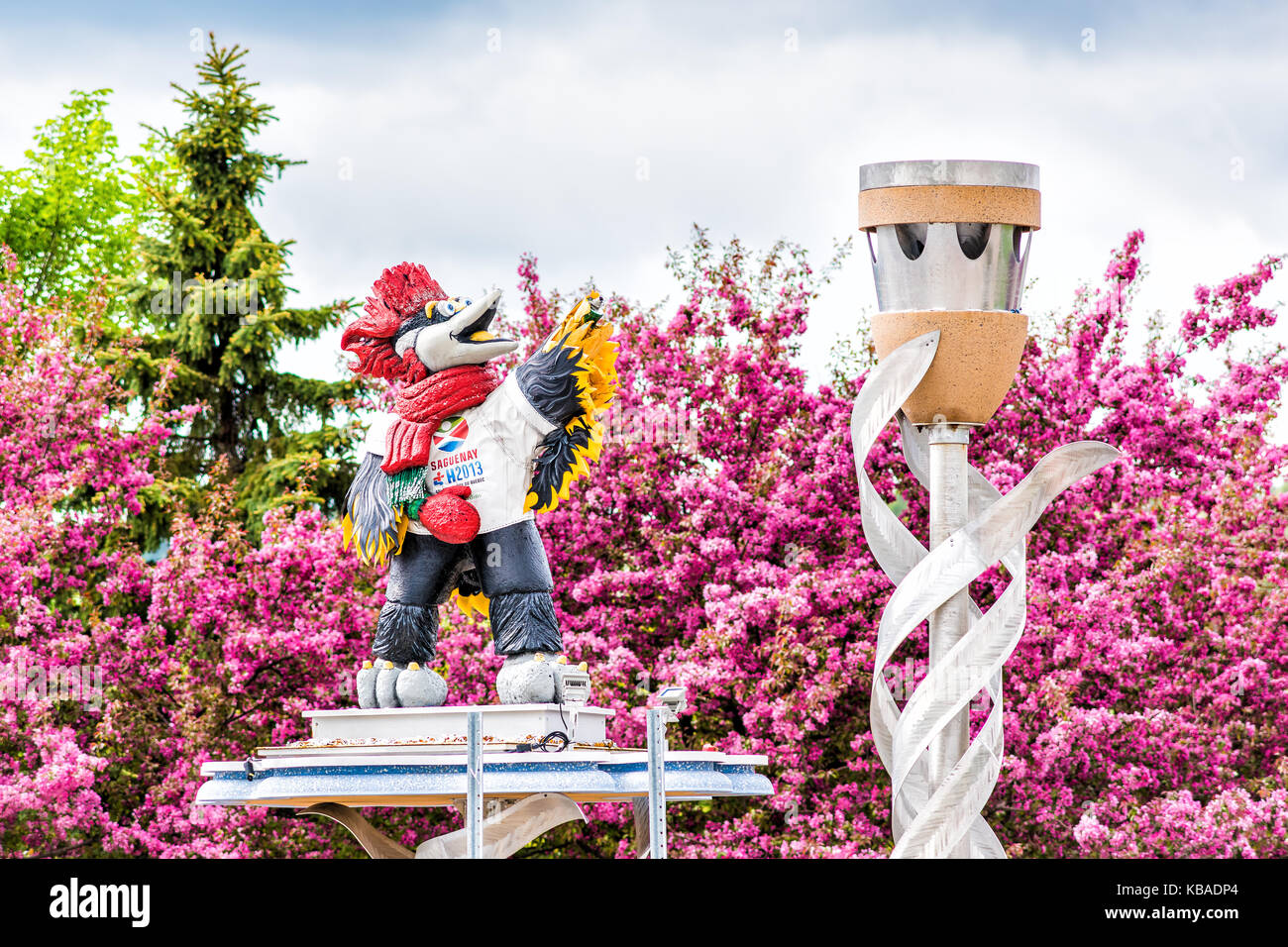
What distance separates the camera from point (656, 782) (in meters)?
6.00

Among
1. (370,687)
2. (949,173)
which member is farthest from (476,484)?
(949,173)

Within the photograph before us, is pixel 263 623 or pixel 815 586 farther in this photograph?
pixel 263 623

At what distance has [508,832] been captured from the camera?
21.9ft

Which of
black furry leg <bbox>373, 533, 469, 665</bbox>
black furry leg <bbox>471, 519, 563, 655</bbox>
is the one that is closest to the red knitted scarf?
black furry leg <bbox>373, 533, 469, 665</bbox>

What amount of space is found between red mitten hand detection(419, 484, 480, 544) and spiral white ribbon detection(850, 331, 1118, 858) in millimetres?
1735

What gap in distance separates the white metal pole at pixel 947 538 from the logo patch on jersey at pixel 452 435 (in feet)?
6.75

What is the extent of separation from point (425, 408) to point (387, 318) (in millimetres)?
529

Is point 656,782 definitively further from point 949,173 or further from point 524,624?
point 949,173

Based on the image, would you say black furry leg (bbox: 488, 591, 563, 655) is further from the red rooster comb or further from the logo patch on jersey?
the red rooster comb

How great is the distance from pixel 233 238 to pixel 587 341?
374 inches

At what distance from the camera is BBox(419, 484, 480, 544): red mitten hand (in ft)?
21.9

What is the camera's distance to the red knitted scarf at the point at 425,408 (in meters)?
6.80
